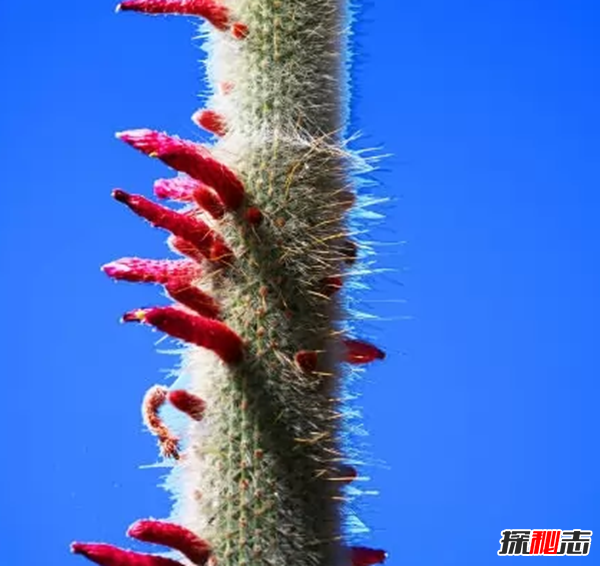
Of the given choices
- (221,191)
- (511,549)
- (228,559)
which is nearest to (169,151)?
(221,191)

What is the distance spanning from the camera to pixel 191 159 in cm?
329

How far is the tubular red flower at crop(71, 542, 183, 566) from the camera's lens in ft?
10.3

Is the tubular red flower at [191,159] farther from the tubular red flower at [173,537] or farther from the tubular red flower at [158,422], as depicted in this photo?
the tubular red flower at [173,537]

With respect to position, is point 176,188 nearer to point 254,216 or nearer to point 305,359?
point 254,216

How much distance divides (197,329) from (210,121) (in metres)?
0.83

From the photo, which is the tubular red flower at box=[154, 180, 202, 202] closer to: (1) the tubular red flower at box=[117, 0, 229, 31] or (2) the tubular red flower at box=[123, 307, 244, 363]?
(2) the tubular red flower at box=[123, 307, 244, 363]

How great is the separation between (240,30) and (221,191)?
1.89 ft

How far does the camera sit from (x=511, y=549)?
27.2 feet

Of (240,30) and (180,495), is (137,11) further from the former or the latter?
(180,495)

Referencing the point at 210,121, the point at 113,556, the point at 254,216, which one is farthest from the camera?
the point at 210,121

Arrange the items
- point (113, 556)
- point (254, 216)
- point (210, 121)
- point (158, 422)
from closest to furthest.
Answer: point (113, 556) < point (254, 216) < point (158, 422) < point (210, 121)

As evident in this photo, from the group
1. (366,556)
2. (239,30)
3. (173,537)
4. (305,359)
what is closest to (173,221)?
(305,359)

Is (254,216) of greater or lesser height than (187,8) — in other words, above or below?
below

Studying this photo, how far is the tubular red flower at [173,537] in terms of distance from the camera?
324cm
